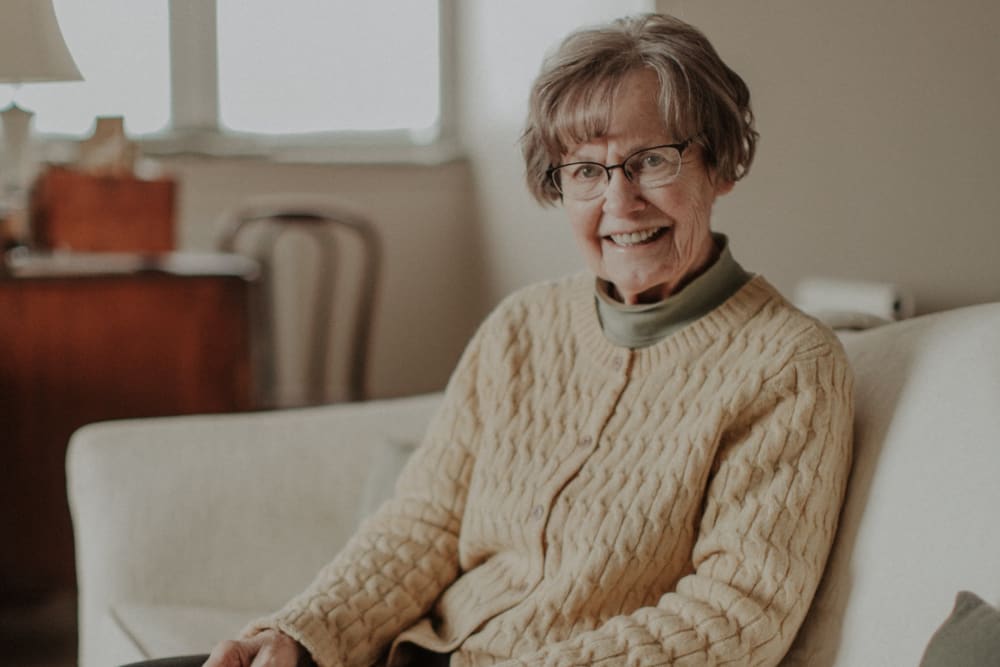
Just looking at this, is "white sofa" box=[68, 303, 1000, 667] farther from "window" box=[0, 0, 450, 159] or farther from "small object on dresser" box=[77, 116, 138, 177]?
"window" box=[0, 0, 450, 159]

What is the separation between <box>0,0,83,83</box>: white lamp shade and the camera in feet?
6.31

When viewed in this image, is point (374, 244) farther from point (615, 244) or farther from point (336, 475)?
point (615, 244)

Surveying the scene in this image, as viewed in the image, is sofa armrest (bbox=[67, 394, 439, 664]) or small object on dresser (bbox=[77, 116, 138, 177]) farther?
small object on dresser (bbox=[77, 116, 138, 177])

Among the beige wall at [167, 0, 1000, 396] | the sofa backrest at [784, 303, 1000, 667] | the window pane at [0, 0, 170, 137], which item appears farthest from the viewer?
the window pane at [0, 0, 170, 137]

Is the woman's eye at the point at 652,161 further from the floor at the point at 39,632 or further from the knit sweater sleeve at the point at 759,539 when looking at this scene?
the floor at the point at 39,632

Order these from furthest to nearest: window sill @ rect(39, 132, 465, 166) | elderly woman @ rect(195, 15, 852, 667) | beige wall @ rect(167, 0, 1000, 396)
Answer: window sill @ rect(39, 132, 465, 166)
beige wall @ rect(167, 0, 1000, 396)
elderly woman @ rect(195, 15, 852, 667)

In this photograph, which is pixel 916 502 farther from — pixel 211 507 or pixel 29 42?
pixel 29 42

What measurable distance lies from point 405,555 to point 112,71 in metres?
2.84

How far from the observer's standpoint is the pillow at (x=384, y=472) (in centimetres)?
174

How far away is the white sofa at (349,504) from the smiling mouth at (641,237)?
271 millimetres

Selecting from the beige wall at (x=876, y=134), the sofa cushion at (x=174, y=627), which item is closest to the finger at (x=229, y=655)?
the sofa cushion at (x=174, y=627)

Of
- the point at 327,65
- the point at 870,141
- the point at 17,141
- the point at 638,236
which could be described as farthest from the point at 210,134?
the point at 638,236

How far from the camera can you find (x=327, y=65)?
4.17m

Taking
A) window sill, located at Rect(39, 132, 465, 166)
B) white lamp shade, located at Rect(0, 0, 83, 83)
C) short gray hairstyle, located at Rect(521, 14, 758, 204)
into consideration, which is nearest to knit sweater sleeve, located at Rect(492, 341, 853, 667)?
short gray hairstyle, located at Rect(521, 14, 758, 204)
